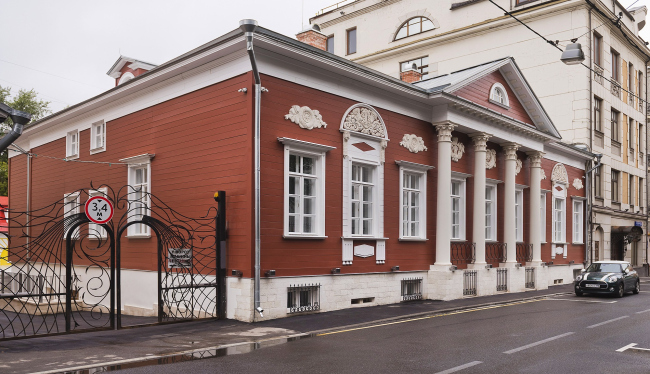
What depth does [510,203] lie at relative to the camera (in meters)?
23.3

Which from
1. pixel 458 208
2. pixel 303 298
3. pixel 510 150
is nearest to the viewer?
pixel 303 298

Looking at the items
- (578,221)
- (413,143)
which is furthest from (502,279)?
(578,221)

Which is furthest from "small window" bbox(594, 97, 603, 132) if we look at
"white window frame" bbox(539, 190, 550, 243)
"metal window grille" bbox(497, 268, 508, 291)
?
"metal window grille" bbox(497, 268, 508, 291)

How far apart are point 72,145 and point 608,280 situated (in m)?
19.8

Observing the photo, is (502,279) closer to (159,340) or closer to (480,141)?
(480,141)

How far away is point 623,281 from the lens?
2158 centimetres

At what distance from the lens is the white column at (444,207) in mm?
19391

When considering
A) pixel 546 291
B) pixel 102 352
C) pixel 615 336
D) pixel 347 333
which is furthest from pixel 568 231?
pixel 102 352

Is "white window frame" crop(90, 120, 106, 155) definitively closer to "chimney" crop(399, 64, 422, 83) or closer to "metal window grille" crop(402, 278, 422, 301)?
"metal window grille" crop(402, 278, 422, 301)

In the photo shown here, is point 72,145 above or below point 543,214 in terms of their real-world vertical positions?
above

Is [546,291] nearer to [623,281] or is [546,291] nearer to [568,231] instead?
[623,281]

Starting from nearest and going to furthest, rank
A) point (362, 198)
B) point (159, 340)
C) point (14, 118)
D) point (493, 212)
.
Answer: point (14, 118), point (159, 340), point (362, 198), point (493, 212)

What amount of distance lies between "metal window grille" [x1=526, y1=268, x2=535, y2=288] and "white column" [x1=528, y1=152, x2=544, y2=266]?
543 millimetres

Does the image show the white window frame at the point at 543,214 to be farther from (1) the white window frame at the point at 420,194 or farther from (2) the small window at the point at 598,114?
(1) the white window frame at the point at 420,194
